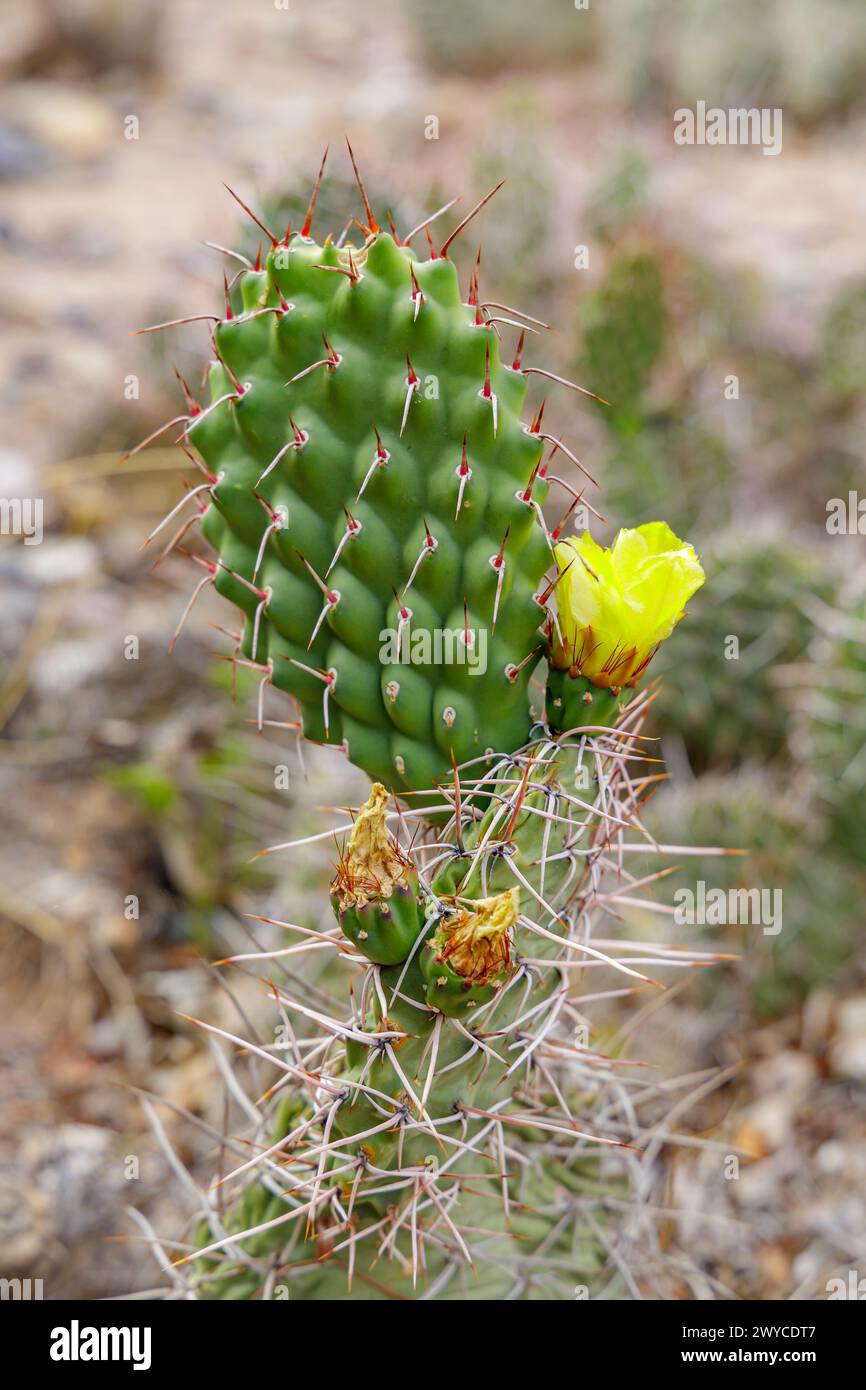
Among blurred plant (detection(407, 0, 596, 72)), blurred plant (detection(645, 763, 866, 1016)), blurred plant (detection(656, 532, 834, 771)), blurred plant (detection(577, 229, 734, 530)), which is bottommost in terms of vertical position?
blurred plant (detection(645, 763, 866, 1016))

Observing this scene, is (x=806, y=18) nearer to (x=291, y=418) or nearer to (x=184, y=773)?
(x=184, y=773)

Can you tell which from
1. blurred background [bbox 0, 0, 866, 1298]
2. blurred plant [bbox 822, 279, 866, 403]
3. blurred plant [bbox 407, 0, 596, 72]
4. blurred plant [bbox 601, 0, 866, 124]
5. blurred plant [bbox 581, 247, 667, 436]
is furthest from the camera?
blurred plant [bbox 407, 0, 596, 72]

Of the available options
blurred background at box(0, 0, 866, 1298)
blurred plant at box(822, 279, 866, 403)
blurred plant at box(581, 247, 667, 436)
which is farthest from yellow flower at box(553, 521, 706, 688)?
blurred plant at box(822, 279, 866, 403)

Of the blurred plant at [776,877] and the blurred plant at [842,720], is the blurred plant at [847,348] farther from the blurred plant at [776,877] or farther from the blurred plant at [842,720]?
the blurred plant at [776,877]

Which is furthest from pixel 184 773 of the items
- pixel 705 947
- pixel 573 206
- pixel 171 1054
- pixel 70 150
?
pixel 70 150

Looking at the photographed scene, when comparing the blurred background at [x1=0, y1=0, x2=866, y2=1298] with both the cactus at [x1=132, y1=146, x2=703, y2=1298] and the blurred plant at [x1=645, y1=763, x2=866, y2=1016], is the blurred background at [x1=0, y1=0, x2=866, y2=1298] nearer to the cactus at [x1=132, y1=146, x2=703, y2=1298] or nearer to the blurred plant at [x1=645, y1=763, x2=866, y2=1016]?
the blurred plant at [x1=645, y1=763, x2=866, y2=1016]

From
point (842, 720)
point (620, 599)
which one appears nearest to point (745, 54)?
point (842, 720)

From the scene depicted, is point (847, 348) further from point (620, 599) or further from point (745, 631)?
point (620, 599)

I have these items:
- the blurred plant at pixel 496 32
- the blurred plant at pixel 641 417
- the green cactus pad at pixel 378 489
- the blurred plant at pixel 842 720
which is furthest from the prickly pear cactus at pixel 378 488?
the blurred plant at pixel 496 32
